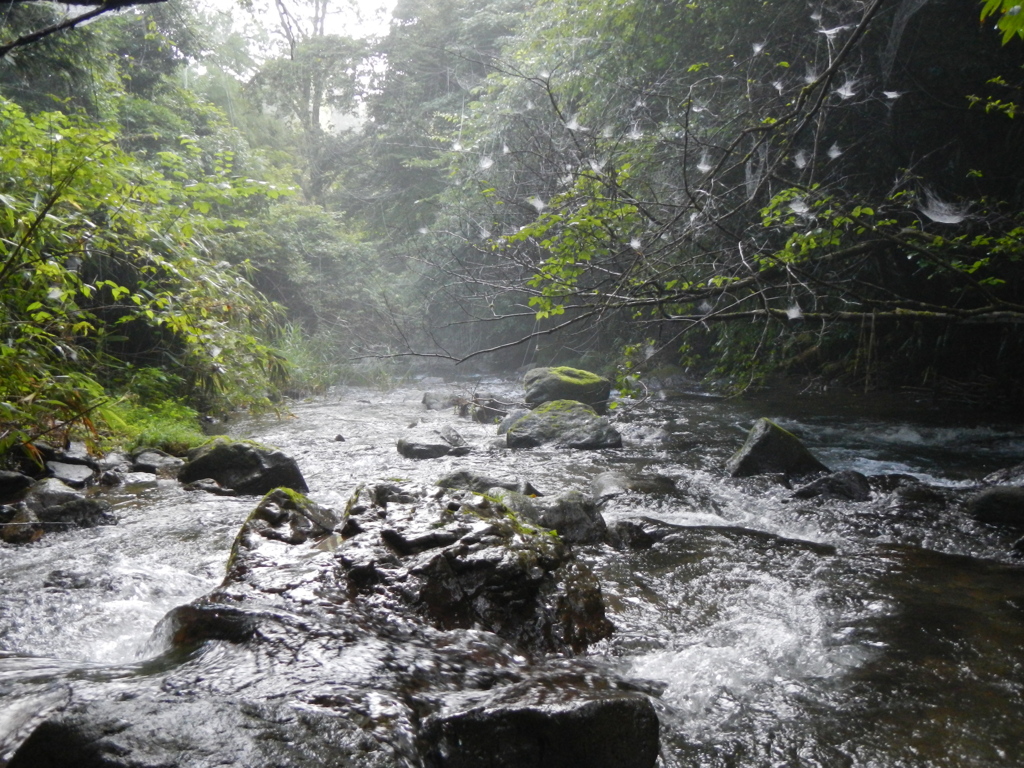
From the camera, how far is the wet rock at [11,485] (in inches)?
156

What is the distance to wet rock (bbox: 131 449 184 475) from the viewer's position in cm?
545

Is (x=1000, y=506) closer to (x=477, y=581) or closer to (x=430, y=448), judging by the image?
(x=477, y=581)

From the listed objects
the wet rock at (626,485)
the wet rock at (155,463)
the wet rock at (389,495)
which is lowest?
the wet rock at (626,485)

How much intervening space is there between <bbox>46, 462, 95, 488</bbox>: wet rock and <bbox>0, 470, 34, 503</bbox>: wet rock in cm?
45

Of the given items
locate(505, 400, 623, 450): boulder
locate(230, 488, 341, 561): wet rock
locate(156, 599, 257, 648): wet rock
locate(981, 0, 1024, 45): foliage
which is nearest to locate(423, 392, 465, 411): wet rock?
locate(505, 400, 623, 450): boulder

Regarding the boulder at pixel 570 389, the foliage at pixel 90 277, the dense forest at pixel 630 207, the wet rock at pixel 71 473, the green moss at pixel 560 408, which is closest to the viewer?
the foliage at pixel 90 277

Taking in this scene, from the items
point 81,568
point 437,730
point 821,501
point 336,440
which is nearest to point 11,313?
point 81,568

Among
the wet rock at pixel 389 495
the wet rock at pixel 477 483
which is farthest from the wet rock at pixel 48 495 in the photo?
the wet rock at pixel 477 483

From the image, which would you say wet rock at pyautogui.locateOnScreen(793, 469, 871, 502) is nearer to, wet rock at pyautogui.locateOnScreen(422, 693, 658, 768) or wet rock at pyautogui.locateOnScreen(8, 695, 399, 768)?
wet rock at pyautogui.locateOnScreen(422, 693, 658, 768)

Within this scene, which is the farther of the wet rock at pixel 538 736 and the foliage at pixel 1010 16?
the wet rock at pixel 538 736

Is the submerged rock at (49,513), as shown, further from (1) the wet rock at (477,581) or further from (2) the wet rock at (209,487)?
(1) the wet rock at (477,581)

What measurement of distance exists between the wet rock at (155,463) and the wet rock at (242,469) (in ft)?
0.84

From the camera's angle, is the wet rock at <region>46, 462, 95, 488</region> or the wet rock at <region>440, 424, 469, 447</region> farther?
the wet rock at <region>440, 424, 469, 447</region>

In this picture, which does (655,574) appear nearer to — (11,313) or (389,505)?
(389,505)
